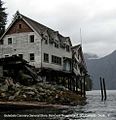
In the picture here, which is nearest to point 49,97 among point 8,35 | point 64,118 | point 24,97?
point 24,97

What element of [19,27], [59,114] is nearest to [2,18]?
[19,27]

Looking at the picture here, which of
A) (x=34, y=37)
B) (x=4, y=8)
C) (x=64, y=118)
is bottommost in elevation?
(x=64, y=118)

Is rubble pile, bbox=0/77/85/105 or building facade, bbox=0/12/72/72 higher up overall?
building facade, bbox=0/12/72/72

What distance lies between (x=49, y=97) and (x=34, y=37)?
19.2m

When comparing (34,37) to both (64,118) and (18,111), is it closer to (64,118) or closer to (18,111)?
(18,111)

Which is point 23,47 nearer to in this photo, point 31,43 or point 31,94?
point 31,43

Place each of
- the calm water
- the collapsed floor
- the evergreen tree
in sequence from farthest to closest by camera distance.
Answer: the evergreen tree < the collapsed floor < the calm water

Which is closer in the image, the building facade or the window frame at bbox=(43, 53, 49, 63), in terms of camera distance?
the building facade

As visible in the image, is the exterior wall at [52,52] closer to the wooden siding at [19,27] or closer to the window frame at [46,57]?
the window frame at [46,57]

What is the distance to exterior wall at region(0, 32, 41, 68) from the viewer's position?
70.1 metres

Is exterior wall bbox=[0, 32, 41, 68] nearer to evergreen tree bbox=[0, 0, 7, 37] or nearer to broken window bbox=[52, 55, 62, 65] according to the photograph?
broken window bbox=[52, 55, 62, 65]

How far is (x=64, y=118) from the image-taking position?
36.7 m

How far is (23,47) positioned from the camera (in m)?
71.9

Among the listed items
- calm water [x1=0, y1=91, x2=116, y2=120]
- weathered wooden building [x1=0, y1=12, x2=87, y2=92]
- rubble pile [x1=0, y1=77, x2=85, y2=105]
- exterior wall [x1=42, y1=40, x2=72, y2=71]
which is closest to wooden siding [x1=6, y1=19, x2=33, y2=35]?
weathered wooden building [x1=0, y1=12, x2=87, y2=92]
